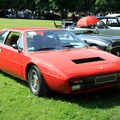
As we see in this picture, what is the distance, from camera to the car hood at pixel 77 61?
21.7 feet

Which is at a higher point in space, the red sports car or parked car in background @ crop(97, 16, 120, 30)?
the red sports car

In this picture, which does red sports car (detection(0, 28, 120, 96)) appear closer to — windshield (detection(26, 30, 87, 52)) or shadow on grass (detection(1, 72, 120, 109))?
windshield (detection(26, 30, 87, 52))

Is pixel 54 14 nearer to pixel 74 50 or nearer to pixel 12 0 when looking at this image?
pixel 12 0

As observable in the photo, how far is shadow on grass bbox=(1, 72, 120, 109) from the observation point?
6.52m

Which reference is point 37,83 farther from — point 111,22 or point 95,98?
point 111,22

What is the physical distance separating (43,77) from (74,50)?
122cm

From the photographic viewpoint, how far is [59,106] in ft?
21.1

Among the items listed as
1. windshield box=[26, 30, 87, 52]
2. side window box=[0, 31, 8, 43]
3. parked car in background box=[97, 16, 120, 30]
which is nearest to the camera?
windshield box=[26, 30, 87, 52]

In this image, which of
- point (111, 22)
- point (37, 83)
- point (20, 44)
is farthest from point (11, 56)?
point (111, 22)

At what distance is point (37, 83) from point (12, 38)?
206 centimetres

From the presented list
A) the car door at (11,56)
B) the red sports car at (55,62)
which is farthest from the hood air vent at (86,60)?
the car door at (11,56)

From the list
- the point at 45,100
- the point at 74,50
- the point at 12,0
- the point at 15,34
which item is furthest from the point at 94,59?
the point at 12,0

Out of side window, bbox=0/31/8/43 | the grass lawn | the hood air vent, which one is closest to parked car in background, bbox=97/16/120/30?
side window, bbox=0/31/8/43

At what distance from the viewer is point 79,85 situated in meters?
6.47
